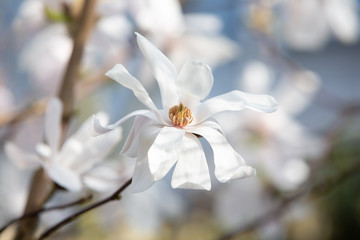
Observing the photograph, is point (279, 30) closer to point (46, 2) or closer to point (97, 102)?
point (97, 102)

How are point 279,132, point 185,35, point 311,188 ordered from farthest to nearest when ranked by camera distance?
point 279,132 < point 185,35 < point 311,188

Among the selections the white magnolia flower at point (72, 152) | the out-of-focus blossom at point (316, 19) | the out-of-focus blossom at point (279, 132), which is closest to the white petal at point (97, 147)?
the white magnolia flower at point (72, 152)

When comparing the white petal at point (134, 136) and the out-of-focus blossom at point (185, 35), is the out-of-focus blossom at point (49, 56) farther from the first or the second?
the white petal at point (134, 136)

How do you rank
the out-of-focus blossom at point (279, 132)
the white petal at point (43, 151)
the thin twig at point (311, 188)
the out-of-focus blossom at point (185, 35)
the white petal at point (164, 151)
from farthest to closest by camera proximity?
the out-of-focus blossom at point (279, 132), the out-of-focus blossom at point (185, 35), the thin twig at point (311, 188), the white petal at point (43, 151), the white petal at point (164, 151)

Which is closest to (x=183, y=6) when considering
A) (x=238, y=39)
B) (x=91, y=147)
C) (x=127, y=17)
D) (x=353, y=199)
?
(x=238, y=39)

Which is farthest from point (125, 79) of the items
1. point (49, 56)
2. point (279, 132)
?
point (279, 132)

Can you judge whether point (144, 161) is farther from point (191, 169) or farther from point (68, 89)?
point (68, 89)
